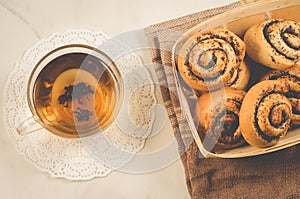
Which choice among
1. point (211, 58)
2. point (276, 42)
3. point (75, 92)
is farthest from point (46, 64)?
point (276, 42)

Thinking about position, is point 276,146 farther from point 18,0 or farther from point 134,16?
point 18,0

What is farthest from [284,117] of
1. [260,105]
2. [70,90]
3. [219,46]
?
[70,90]

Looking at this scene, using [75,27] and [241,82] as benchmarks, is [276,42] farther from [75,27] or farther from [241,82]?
[75,27]

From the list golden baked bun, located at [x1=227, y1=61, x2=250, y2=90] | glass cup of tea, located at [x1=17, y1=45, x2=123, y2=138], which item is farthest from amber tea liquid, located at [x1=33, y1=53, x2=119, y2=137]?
golden baked bun, located at [x1=227, y1=61, x2=250, y2=90]

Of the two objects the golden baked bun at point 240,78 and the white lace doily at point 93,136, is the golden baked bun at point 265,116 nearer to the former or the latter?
the golden baked bun at point 240,78

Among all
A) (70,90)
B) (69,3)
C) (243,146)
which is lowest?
(243,146)

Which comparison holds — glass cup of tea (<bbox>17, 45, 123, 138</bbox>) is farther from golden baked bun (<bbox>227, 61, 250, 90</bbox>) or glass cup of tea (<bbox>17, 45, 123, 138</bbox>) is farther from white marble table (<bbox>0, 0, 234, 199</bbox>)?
golden baked bun (<bbox>227, 61, 250, 90</bbox>)
